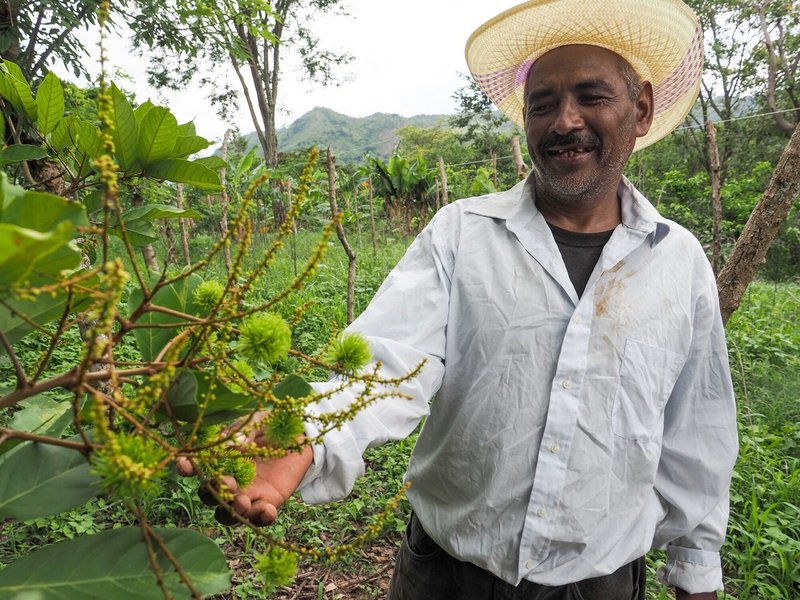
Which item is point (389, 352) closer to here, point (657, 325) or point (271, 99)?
point (657, 325)

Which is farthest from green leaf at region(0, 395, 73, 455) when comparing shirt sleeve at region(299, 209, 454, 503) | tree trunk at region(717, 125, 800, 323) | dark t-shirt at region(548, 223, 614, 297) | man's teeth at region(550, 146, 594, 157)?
tree trunk at region(717, 125, 800, 323)

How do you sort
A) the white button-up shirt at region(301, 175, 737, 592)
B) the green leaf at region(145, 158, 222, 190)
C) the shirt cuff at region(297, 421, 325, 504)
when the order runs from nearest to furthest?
the green leaf at region(145, 158, 222, 190) → the shirt cuff at region(297, 421, 325, 504) → the white button-up shirt at region(301, 175, 737, 592)

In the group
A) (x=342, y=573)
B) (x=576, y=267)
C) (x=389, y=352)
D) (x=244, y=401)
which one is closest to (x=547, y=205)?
(x=576, y=267)

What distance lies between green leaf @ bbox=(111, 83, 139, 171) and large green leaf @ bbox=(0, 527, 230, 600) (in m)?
0.52

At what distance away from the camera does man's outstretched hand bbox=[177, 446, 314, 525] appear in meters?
0.67

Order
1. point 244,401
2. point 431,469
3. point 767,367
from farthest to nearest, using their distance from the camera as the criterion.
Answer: point 767,367 → point 431,469 → point 244,401

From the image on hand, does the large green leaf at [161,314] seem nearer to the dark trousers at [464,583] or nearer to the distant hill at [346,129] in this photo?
the dark trousers at [464,583]

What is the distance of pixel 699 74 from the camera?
1848mm

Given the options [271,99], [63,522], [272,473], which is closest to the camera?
[272,473]

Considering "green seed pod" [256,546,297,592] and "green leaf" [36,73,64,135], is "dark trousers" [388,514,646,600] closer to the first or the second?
"green seed pod" [256,546,297,592]

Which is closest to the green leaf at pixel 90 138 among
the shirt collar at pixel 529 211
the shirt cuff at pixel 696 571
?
the shirt collar at pixel 529 211

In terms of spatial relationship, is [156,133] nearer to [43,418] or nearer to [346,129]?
[43,418]

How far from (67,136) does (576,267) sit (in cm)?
127

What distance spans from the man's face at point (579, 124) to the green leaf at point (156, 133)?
3.62ft
